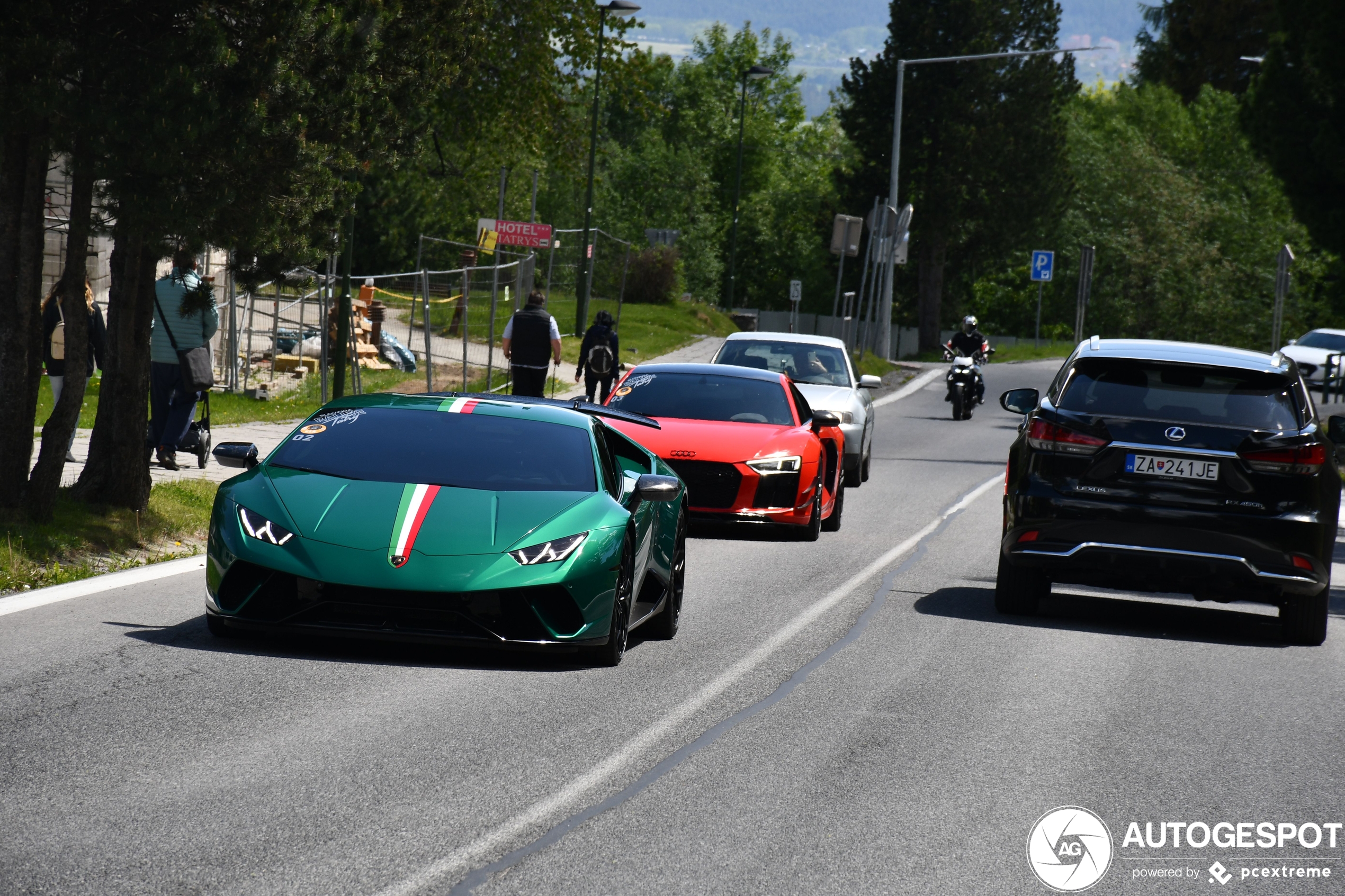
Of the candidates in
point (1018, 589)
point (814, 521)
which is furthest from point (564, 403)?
point (814, 521)

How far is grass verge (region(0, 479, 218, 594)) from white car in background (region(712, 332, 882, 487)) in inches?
320

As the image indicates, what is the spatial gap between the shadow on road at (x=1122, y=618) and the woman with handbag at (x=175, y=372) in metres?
6.67

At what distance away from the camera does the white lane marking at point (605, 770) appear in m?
5.03

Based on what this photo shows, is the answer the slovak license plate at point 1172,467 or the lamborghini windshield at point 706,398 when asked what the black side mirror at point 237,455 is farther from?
the lamborghini windshield at point 706,398

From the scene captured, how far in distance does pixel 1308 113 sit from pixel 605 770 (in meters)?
30.0

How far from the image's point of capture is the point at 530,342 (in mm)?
22188

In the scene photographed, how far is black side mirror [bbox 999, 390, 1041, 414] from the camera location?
38.7 feet

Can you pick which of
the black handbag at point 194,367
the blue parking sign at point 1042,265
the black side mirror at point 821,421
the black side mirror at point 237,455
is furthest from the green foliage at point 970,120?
the black side mirror at point 237,455

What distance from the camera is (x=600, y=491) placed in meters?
8.75

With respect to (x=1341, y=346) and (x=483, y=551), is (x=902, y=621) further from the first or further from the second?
(x=1341, y=346)

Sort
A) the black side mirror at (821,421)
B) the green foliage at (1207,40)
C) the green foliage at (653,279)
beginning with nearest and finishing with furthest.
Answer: the black side mirror at (821,421), the green foliage at (653,279), the green foliage at (1207,40)

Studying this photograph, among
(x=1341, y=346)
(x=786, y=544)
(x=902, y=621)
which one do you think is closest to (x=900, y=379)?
(x=1341, y=346)

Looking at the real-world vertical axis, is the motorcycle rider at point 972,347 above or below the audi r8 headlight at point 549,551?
above

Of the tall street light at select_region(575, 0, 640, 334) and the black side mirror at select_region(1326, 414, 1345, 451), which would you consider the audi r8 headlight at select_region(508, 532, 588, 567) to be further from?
the tall street light at select_region(575, 0, 640, 334)
